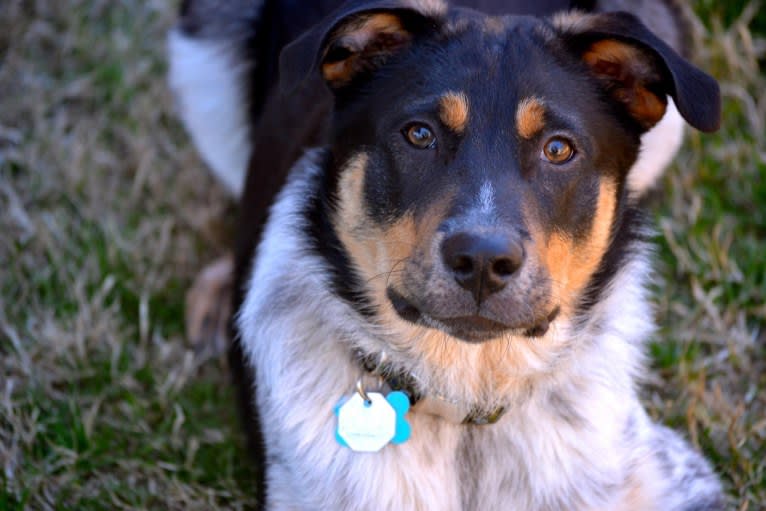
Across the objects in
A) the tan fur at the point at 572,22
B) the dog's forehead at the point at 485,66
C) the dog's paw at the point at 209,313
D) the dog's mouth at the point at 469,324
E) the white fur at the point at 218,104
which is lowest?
the dog's paw at the point at 209,313

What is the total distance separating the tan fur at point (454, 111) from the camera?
3.29 meters

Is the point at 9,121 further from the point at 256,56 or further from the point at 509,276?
the point at 509,276

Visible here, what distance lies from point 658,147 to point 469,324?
8.08 feet

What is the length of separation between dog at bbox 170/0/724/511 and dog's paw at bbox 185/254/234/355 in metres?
1.13

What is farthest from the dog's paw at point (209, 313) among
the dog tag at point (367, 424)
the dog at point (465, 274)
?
the dog tag at point (367, 424)

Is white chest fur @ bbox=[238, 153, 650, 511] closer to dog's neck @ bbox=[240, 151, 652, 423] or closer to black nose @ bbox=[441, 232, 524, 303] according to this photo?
dog's neck @ bbox=[240, 151, 652, 423]

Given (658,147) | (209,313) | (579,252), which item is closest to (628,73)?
(579,252)

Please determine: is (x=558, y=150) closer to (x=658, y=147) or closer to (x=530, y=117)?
(x=530, y=117)

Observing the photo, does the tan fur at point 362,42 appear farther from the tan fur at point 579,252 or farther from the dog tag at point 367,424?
the dog tag at point 367,424

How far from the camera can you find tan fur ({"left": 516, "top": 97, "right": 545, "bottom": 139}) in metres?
3.30

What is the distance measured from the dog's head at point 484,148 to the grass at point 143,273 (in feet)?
4.13

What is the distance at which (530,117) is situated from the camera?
10.9 feet

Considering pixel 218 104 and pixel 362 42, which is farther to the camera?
pixel 218 104

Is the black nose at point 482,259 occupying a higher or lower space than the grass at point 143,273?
higher
